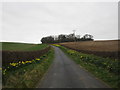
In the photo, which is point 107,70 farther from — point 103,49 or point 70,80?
point 103,49

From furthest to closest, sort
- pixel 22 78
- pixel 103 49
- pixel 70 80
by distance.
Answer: pixel 103 49 < pixel 70 80 < pixel 22 78

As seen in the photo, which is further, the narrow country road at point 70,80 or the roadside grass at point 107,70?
the roadside grass at point 107,70

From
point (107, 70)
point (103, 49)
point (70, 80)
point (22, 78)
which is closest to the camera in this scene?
point (22, 78)

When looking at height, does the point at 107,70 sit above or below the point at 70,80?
above

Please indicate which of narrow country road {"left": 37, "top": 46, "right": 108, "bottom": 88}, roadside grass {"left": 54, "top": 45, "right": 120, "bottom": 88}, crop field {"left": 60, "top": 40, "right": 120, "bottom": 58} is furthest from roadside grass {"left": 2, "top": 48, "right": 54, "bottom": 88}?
crop field {"left": 60, "top": 40, "right": 120, "bottom": 58}

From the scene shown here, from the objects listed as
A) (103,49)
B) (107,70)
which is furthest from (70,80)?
(103,49)

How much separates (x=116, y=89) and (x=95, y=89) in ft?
3.84

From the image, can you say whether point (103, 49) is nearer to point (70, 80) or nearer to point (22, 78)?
point (70, 80)

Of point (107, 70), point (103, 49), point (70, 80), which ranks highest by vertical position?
point (103, 49)

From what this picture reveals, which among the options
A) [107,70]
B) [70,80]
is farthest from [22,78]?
[107,70]

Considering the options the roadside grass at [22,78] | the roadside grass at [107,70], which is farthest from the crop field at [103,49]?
the roadside grass at [22,78]

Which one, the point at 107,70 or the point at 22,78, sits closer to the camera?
the point at 22,78

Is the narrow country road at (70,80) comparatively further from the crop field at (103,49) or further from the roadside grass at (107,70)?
the crop field at (103,49)

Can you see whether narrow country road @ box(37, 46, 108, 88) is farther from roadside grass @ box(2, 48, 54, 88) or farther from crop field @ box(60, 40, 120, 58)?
crop field @ box(60, 40, 120, 58)
